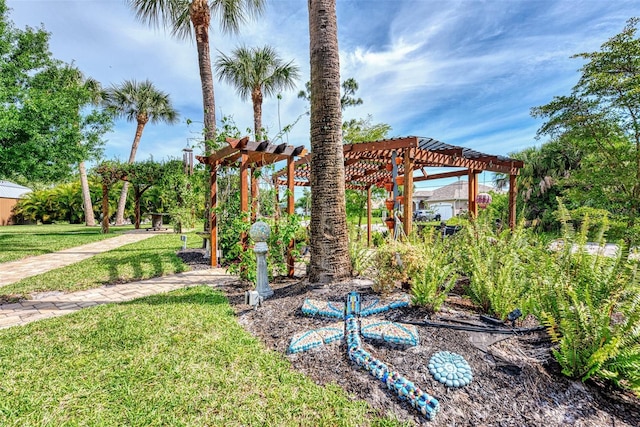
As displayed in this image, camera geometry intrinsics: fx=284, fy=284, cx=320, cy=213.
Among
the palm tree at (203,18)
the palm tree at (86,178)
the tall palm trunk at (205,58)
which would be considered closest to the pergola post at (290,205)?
the palm tree at (203,18)

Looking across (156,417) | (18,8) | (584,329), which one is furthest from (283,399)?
(18,8)

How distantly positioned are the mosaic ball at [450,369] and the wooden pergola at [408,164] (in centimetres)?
283

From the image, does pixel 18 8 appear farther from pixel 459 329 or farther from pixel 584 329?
pixel 584 329

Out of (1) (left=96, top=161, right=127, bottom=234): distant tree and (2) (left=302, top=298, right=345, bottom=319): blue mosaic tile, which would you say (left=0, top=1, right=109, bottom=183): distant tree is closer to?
(1) (left=96, top=161, right=127, bottom=234): distant tree

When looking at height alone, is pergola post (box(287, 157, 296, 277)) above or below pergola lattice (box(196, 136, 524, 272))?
below

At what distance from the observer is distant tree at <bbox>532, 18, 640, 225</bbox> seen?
7.33 metres

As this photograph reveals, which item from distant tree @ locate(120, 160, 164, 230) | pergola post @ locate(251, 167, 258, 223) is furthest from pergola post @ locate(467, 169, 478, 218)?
distant tree @ locate(120, 160, 164, 230)

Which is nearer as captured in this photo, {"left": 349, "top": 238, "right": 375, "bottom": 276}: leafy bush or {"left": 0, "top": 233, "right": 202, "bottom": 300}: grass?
{"left": 349, "top": 238, "right": 375, "bottom": 276}: leafy bush

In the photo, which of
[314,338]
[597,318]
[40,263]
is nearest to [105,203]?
[40,263]

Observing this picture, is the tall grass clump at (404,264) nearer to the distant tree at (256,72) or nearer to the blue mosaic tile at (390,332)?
the blue mosaic tile at (390,332)

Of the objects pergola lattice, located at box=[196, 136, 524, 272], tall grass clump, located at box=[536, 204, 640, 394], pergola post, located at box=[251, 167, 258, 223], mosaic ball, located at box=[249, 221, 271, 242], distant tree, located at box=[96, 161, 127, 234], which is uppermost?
distant tree, located at box=[96, 161, 127, 234]

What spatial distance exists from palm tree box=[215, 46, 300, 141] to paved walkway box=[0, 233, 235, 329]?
8.56m

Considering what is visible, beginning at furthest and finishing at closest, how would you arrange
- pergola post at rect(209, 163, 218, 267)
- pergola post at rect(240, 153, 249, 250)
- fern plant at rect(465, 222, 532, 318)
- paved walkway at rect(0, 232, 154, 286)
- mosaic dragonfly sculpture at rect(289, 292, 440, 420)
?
1. pergola post at rect(209, 163, 218, 267)
2. paved walkway at rect(0, 232, 154, 286)
3. pergola post at rect(240, 153, 249, 250)
4. fern plant at rect(465, 222, 532, 318)
5. mosaic dragonfly sculpture at rect(289, 292, 440, 420)

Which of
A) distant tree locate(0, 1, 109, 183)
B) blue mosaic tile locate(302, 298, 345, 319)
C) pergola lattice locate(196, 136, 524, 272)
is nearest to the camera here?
blue mosaic tile locate(302, 298, 345, 319)
